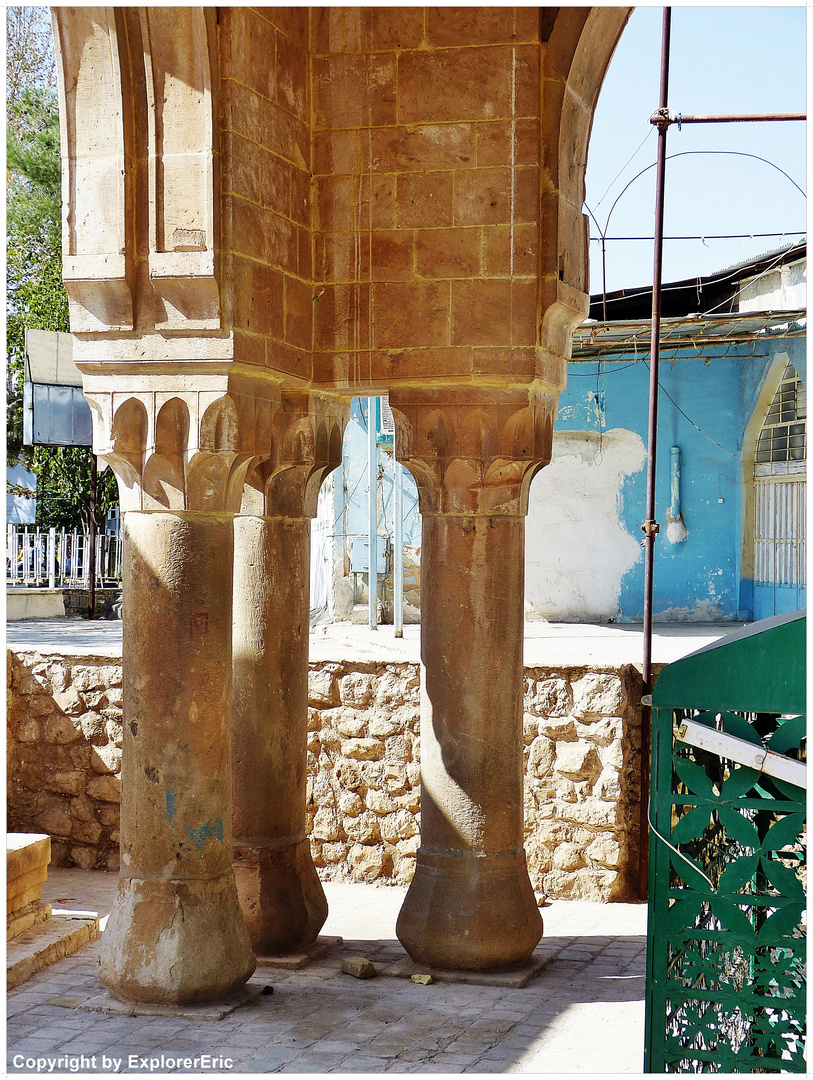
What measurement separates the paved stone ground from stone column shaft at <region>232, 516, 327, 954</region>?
16.9 inches

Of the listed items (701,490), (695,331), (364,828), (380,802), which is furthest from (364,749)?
(701,490)

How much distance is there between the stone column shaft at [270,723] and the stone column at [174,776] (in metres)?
0.79

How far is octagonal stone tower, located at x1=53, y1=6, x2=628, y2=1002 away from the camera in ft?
15.4

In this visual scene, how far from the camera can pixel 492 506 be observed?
5457 millimetres

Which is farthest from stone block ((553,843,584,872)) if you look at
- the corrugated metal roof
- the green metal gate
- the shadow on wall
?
the corrugated metal roof

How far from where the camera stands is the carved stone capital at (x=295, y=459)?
5672 millimetres

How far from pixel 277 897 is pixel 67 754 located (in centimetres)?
240

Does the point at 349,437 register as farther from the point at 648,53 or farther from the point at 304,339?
the point at 304,339

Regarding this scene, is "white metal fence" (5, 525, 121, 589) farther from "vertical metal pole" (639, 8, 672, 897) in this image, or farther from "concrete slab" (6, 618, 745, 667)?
"vertical metal pole" (639, 8, 672, 897)

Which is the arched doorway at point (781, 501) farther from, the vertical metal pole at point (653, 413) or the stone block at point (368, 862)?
the stone block at point (368, 862)

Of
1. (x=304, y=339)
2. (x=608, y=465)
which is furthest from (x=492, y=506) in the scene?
(x=608, y=465)

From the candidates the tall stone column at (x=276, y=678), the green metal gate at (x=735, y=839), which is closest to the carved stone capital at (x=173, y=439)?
the tall stone column at (x=276, y=678)

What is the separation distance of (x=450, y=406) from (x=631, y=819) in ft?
9.31

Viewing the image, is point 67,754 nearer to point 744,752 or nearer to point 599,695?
point 599,695
